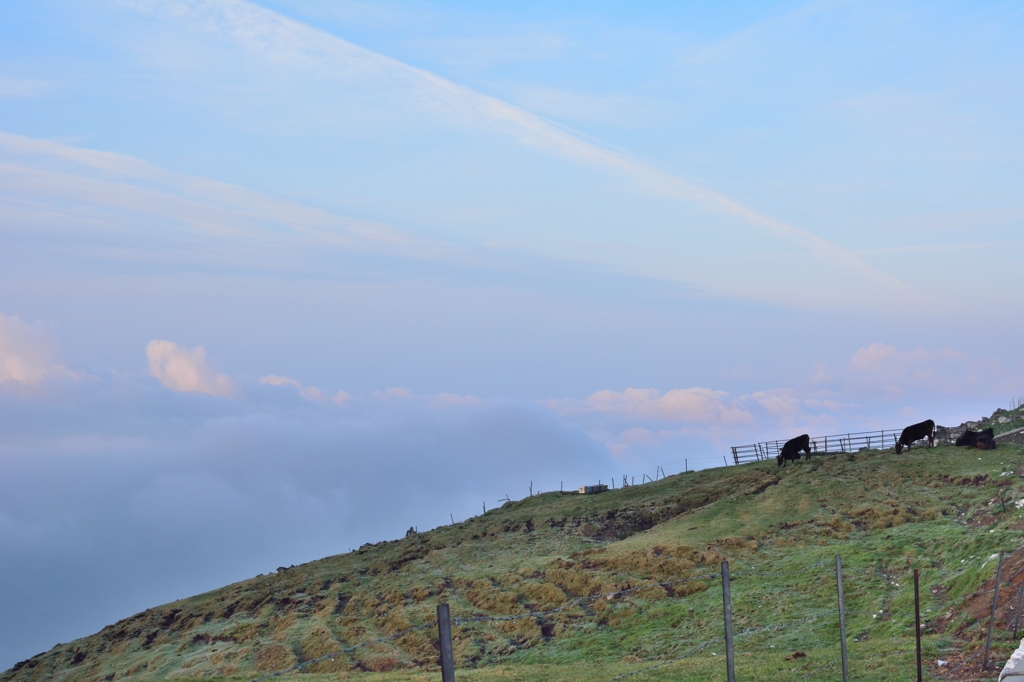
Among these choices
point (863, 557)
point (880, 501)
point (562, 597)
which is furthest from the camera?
point (880, 501)

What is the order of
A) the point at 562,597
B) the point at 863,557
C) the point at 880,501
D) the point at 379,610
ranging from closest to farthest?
the point at 863,557, the point at 562,597, the point at 379,610, the point at 880,501

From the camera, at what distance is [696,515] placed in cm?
5981

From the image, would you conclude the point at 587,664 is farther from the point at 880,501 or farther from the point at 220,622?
the point at 220,622

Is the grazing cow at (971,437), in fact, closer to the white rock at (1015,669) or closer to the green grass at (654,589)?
the green grass at (654,589)

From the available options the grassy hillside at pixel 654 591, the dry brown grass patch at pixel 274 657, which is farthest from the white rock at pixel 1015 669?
the dry brown grass patch at pixel 274 657

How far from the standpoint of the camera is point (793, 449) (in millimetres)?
74750

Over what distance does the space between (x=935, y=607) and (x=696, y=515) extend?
94.8 feet

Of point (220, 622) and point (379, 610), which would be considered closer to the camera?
point (379, 610)

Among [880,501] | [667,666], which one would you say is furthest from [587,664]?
[880,501]

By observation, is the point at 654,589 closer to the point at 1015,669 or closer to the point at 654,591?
the point at 654,591

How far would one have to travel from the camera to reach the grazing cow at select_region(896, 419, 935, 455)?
2749 inches

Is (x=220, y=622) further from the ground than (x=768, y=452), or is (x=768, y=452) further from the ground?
(x=768, y=452)

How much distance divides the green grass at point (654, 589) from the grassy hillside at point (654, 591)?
0.15 metres

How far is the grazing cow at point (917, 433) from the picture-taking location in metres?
69.8
